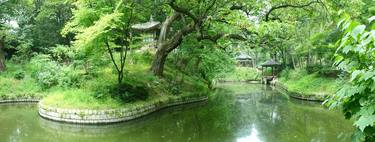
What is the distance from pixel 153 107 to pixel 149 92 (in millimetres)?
1167

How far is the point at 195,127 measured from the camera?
10.6 meters

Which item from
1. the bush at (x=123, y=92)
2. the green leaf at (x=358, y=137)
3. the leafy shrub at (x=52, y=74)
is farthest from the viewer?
the leafy shrub at (x=52, y=74)

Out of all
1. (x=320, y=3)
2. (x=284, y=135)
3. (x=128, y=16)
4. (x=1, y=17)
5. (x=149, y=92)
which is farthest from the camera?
(x=1, y=17)

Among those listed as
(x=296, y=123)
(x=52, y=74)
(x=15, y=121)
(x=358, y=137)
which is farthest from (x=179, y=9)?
(x=358, y=137)

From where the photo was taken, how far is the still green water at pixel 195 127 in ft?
30.0

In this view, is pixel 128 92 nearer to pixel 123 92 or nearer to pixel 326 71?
pixel 123 92

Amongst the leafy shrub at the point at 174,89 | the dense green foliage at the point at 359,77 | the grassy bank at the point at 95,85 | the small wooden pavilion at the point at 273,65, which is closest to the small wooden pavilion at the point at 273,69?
the small wooden pavilion at the point at 273,65

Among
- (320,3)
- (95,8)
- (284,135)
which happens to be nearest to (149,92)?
(95,8)

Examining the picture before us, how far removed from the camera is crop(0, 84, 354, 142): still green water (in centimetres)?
915

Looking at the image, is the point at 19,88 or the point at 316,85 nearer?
the point at 19,88

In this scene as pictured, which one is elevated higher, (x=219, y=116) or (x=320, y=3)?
(x=320, y=3)

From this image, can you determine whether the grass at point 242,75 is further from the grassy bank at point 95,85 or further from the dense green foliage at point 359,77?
the dense green foliage at point 359,77

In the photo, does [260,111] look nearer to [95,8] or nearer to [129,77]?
[129,77]

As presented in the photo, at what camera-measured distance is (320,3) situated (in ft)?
37.3
